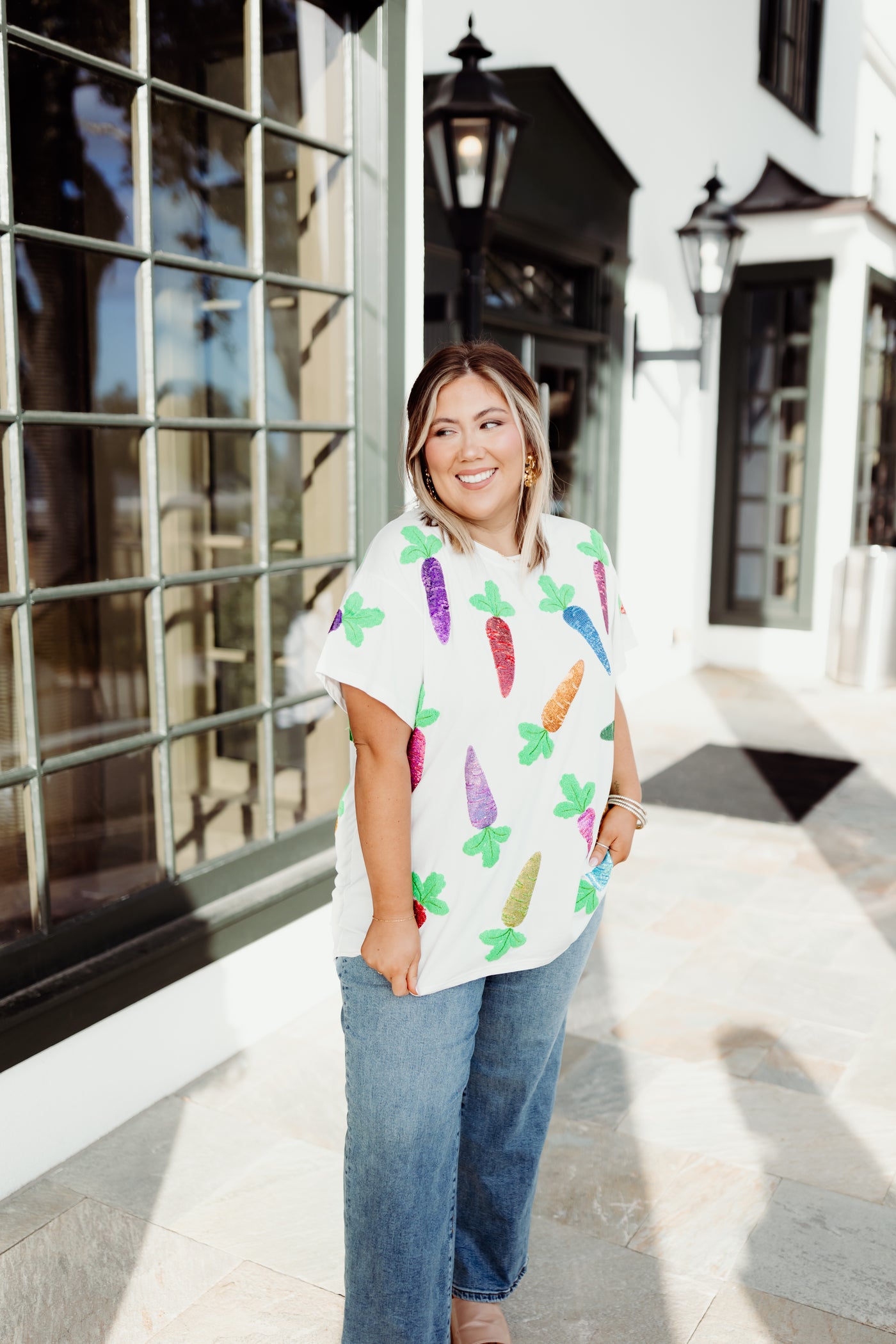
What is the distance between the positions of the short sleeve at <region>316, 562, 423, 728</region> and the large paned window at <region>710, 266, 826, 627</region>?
7.20 meters

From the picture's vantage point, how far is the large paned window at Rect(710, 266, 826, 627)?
27.4 ft

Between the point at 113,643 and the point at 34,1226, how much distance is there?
6.63ft

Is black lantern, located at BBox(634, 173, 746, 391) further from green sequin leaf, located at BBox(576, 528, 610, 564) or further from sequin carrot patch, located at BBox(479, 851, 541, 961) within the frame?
sequin carrot patch, located at BBox(479, 851, 541, 961)

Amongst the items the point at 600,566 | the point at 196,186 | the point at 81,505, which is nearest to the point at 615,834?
the point at 600,566

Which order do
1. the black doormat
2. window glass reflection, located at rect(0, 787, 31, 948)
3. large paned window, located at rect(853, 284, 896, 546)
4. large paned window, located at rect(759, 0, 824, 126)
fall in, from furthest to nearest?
1. large paned window, located at rect(853, 284, 896, 546)
2. large paned window, located at rect(759, 0, 824, 126)
3. the black doormat
4. window glass reflection, located at rect(0, 787, 31, 948)

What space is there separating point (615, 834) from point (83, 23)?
2589 mm

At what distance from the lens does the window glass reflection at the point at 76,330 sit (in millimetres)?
3449

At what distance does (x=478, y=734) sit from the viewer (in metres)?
1.60

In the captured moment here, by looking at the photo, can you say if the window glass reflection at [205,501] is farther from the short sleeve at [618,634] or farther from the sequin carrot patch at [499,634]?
the sequin carrot patch at [499,634]

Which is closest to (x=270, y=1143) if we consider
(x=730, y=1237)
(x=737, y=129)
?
(x=730, y=1237)

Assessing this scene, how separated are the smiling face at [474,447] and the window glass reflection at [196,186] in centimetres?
216

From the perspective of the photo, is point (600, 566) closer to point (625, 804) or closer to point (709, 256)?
point (625, 804)

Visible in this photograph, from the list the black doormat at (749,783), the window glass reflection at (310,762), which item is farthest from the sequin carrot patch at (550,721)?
the black doormat at (749,783)

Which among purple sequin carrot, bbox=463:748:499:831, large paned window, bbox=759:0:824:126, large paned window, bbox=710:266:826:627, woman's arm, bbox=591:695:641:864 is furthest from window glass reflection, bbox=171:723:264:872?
large paned window, bbox=759:0:824:126
